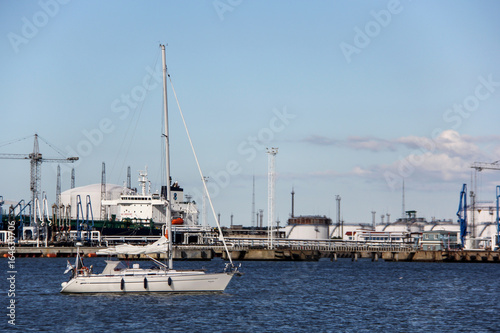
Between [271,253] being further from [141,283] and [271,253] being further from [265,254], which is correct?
[141,283]

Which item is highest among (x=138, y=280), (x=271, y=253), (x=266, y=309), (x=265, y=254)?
(x=138, y=280)

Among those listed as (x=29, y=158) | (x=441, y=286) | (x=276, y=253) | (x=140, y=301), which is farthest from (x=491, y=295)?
(x=29, y=158)

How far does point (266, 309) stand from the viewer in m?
49.5

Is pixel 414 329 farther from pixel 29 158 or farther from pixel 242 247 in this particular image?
pixel 29 158

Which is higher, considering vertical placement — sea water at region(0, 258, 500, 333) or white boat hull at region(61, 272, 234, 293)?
white boat hull at region(61, 272, 234, 293)

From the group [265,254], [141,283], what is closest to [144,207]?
[265,254]

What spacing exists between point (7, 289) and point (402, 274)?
51.5 metres

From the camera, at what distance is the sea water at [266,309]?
137 ft

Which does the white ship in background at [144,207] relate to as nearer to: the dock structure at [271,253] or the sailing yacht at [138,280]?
the dock structure at [271,253]

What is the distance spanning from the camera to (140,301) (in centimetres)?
5019

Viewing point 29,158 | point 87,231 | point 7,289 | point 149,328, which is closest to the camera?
point 149,328

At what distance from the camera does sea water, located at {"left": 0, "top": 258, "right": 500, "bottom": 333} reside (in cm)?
4178

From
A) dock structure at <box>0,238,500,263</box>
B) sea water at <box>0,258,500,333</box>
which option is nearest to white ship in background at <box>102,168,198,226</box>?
dock structure at <box>0,238,500,263</box>

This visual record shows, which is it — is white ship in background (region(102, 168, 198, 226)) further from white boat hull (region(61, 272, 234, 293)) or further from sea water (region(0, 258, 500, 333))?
white boat hull (region(61, 272, 234, 293))
